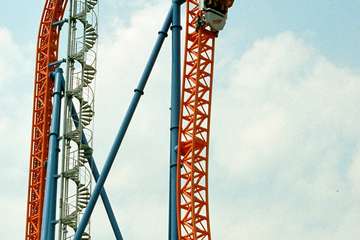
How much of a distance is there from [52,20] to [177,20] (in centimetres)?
958

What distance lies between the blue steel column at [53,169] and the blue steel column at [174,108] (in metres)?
6.68

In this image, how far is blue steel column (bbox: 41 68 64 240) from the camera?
145ft

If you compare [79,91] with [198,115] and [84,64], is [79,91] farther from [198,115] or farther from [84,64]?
[198,115]

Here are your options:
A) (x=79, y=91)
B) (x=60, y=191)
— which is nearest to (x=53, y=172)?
(x=60, y=191)

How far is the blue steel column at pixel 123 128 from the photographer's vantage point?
41.6 meters

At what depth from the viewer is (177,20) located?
42.6 metres

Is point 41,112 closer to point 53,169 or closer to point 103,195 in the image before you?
point 53,169

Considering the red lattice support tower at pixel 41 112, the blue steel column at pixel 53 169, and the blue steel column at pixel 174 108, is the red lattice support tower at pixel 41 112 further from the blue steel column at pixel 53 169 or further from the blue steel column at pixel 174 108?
the blue steel column at pixel 174 108

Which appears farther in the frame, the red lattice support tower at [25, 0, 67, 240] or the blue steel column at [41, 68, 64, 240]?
the red lattice support tower at [25, 0, 67, 240]

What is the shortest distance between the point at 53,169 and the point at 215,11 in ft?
37.1

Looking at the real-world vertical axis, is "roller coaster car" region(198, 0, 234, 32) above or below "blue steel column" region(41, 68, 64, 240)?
above

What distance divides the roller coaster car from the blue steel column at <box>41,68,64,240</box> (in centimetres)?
966

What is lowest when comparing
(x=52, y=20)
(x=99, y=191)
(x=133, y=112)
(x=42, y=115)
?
(x=99, y=191)

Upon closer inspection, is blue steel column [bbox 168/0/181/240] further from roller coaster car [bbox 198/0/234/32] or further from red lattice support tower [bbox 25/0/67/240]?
red lattice support tower [bbox 25/0/67/240]
